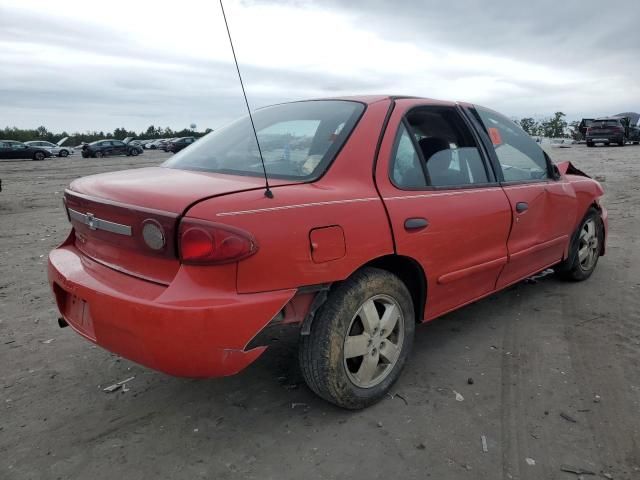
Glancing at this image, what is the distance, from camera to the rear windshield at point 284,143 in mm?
2641

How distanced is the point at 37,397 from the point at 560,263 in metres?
4.00

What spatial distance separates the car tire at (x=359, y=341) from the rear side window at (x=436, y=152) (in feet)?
1.96

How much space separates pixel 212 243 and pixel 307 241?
0.41 meters

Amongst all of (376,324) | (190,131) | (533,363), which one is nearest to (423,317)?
(376,324)

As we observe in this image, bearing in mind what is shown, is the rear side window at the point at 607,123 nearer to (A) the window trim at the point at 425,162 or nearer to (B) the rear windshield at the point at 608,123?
(B) the rear windshield at the point at 608,123

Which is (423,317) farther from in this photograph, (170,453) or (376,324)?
(170,453)

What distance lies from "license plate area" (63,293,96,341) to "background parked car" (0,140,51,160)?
3433 centimetres

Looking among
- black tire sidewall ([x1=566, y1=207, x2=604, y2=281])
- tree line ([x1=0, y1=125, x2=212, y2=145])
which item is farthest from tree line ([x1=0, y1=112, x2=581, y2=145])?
black tire sidewall ([x1=566, y1=207, x2=604, y2=281])

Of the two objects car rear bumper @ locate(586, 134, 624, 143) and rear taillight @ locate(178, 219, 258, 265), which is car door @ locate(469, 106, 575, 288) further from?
car rear bumper @ locate(586, 134, 624, 143)

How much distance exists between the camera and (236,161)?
281cm

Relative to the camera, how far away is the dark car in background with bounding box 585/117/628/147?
29.4 m

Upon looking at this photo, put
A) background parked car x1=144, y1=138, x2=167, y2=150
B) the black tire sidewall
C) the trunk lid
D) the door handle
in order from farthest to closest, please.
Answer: background parked car x1=144, y1=138, x2=167, y2=150 < the black tire sidewall < the door handle < the trunk lid

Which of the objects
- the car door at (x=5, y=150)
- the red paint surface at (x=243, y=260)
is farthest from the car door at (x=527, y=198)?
the car door at (x=5, y=150)

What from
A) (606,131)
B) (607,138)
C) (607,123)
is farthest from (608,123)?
(607,138)
